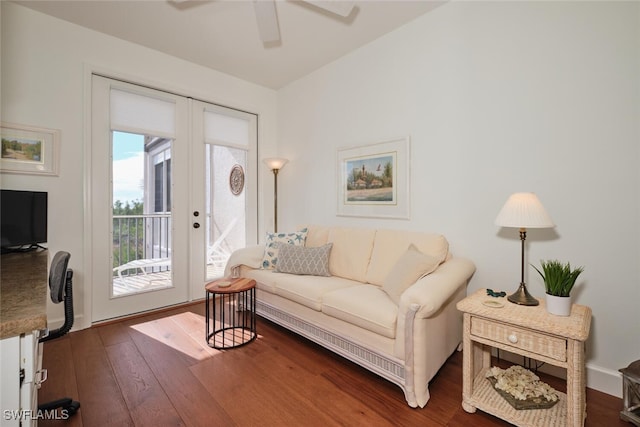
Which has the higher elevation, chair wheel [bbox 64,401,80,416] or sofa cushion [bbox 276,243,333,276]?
sofa cushion [bbox 276,243,333,276]

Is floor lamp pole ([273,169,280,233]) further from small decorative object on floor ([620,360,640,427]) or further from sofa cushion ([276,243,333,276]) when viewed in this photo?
small decorative object on floor ([620,360,640,427])

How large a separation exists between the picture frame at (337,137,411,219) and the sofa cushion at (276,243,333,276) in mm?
610

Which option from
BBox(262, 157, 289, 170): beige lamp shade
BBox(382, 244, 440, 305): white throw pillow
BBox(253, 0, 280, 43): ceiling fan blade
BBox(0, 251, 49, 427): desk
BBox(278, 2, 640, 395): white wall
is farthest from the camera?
BBox(262, 157, 289, 170): beige lamp shade

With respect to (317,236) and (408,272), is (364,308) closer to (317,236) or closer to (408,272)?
(408,272)

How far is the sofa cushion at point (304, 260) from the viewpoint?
9.20ft

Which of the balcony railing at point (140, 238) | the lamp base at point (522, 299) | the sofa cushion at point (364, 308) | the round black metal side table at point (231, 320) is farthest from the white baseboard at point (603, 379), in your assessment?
the balcony railing at point (140, 238)

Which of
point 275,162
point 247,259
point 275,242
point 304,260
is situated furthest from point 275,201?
point 304,260

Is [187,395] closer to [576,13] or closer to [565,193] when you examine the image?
[565,193]

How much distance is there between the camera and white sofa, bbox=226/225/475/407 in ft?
5.70

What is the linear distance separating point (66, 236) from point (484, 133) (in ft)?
12.3

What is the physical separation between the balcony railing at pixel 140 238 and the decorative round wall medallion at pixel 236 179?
90 centimetres

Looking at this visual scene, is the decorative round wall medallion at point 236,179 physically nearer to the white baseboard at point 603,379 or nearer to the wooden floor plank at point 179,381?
the wooden floor plank at point 179,381

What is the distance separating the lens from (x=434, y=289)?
1.77 meters

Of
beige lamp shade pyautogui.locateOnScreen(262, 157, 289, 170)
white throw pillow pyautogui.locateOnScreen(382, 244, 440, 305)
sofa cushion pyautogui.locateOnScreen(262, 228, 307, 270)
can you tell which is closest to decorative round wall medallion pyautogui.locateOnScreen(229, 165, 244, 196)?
beige lamp shade pyautogui.locateOnScreen(262, 157, 289, 170)
